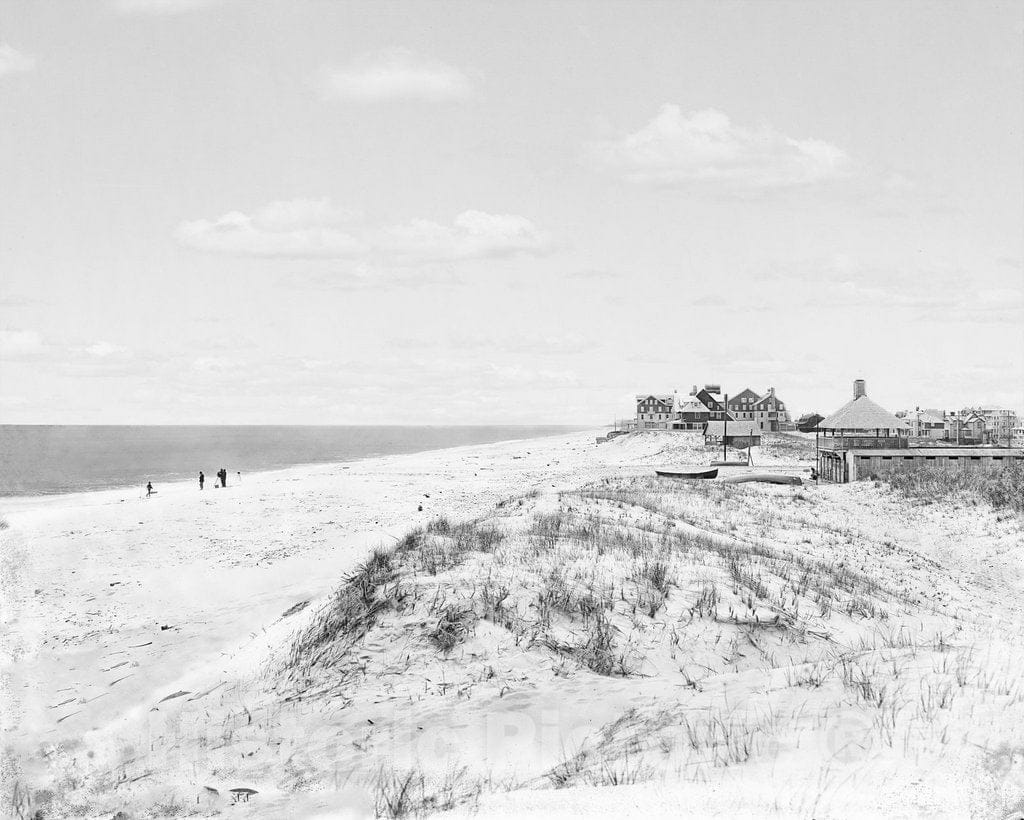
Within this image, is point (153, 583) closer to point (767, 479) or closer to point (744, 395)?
point (767, 479)

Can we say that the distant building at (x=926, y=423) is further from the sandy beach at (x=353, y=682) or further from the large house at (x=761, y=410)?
the sandy beach at (x=353, y=682)

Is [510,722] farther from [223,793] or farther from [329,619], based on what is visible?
[329,619]

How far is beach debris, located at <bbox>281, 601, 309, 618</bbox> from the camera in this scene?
1520 centimetres

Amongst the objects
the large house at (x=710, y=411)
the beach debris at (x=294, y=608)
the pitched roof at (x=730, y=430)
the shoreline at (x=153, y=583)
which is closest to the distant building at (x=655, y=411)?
the large house at (x=710, y=411)

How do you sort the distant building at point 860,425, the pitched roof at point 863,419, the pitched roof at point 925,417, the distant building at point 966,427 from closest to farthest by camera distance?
the distant building at point 860,425
the pitched roof at point 863,419
the pitched roof at point 925,417
the distant building at point 966,427

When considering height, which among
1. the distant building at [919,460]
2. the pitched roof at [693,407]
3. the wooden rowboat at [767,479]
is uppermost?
the pitched roof at [693,407]

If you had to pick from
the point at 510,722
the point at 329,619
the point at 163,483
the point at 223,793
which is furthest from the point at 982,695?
the point at 163,483

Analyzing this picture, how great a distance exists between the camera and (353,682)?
33.0 feet

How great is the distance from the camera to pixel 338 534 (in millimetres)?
27766

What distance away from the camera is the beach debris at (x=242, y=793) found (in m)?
7.86

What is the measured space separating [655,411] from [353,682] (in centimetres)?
10003

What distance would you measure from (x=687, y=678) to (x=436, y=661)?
3149 millimetres

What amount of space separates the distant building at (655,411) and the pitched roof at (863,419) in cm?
4568

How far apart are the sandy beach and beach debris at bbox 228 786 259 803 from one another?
79mm
